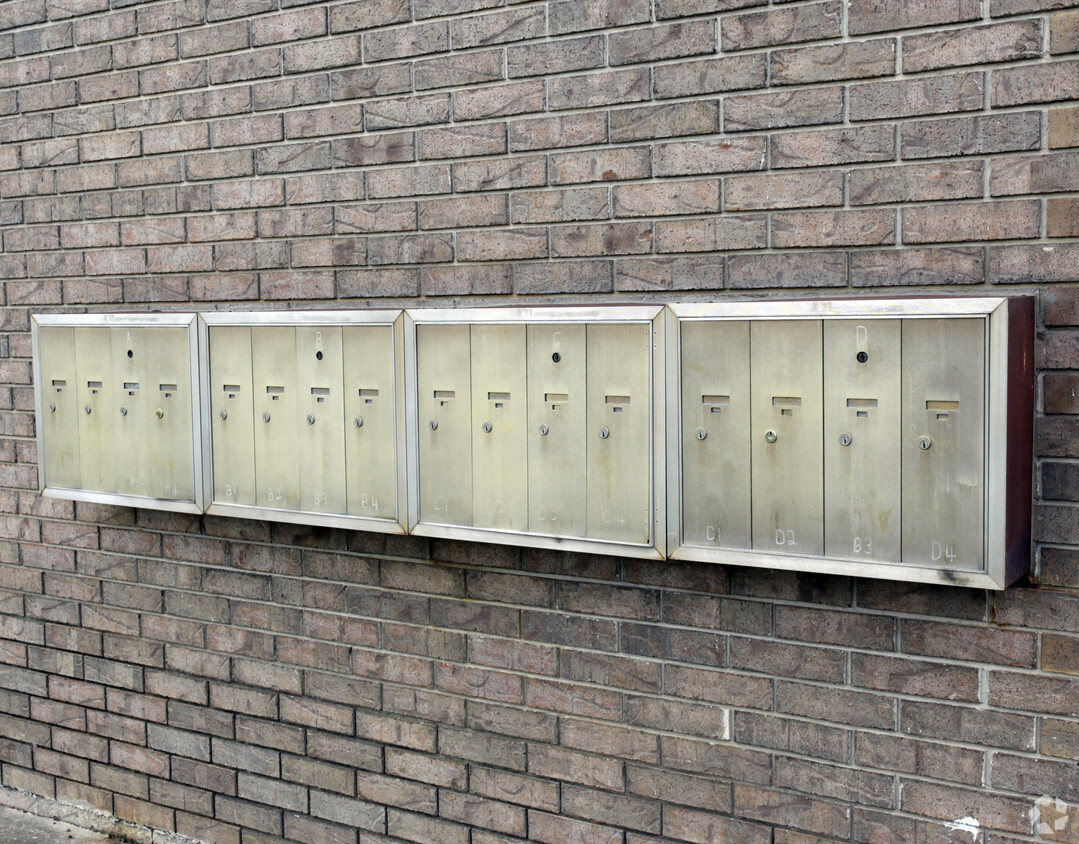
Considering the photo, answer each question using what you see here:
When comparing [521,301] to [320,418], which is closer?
[521,301]

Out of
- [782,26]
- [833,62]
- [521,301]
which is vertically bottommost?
[521,301]

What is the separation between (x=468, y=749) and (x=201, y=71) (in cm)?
237

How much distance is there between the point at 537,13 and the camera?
3.17 m

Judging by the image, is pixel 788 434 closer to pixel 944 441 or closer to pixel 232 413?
pixel 944 441

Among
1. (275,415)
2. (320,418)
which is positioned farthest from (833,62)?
(275,415)

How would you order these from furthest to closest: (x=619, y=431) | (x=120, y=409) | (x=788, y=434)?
(x=120, y=409) → (x=619, y=431) → (x=788, y=434)

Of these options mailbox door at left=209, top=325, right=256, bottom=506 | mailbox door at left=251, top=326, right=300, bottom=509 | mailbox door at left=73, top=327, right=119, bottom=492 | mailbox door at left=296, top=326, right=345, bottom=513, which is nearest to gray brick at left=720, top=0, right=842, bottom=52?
mailbox door at left=296, top=326, right=345, bottom=513

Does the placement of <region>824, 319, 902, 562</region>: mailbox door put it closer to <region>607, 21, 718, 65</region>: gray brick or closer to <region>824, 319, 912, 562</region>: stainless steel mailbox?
<region>824, 319, 912, 562</region>: stainless steel mailbox

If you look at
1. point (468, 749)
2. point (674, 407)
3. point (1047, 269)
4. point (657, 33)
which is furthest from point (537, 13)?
point (468, 749)

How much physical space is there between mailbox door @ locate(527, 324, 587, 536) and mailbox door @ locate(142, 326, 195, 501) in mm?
1267

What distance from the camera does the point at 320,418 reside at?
11.3 feet

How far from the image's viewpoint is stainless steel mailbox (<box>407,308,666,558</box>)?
2928mm

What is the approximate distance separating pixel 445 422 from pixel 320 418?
0.45 m

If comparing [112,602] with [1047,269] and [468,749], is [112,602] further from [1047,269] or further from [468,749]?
[1047,269]
